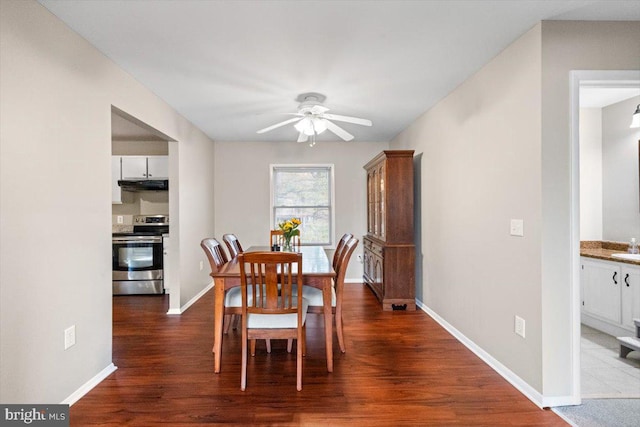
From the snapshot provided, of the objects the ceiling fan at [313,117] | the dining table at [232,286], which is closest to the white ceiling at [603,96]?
the ceiling fan at [313,117]

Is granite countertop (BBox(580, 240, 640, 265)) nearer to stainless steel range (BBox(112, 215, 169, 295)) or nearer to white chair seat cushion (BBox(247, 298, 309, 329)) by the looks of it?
white chair seat cushion (BBox(247, 298, 309, 329))

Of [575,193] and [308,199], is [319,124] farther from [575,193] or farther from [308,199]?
[308,199]

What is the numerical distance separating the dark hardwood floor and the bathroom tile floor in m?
0.58

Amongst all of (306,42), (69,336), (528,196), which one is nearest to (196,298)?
(69,336)

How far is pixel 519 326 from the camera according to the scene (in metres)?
2.38

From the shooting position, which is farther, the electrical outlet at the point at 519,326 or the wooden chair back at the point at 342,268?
the wooden chair back at the point at 342,268

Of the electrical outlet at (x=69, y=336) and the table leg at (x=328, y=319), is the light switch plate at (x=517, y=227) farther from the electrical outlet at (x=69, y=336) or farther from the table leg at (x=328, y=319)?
the electrical outlet at (x=69, y=336)

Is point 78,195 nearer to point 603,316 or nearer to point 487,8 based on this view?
point 487,8

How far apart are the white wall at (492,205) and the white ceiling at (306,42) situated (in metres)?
0.24

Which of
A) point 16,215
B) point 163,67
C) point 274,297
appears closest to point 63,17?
point 163,67

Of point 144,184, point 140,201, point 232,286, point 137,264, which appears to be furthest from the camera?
point 140,201

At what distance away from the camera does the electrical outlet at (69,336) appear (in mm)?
2168

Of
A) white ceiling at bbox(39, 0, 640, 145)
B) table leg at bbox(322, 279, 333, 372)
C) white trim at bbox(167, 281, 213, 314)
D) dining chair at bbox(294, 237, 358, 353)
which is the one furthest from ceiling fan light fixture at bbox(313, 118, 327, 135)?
white trim at bbox(167, 281, 213, 314)

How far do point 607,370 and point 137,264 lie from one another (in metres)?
5.54
